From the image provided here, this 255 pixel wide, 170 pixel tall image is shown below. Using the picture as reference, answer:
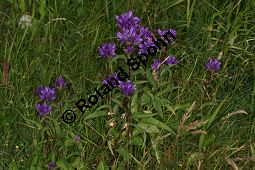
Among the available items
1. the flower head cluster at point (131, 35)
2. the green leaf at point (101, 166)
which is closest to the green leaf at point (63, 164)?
the green leaf at point (101, 166)

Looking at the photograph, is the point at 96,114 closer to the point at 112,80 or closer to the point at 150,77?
the point at 112,80

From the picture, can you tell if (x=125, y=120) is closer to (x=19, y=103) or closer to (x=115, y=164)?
(x=115, y=164)

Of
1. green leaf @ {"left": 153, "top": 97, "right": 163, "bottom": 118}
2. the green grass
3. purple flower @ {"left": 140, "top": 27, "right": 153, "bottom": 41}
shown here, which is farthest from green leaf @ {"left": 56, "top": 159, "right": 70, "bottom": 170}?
purple flower @ {"left": 140, "top": 27, "right": 153, "bottom": 41}

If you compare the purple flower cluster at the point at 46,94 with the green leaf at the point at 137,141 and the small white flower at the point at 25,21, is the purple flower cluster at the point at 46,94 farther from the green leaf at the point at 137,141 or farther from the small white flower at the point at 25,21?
the small white flower at the point at 25,21

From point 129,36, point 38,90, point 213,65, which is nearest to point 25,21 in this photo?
point 38,90

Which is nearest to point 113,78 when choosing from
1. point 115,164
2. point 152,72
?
point 152,72

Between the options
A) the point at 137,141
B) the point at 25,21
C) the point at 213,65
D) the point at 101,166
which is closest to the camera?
the point at 101,166
